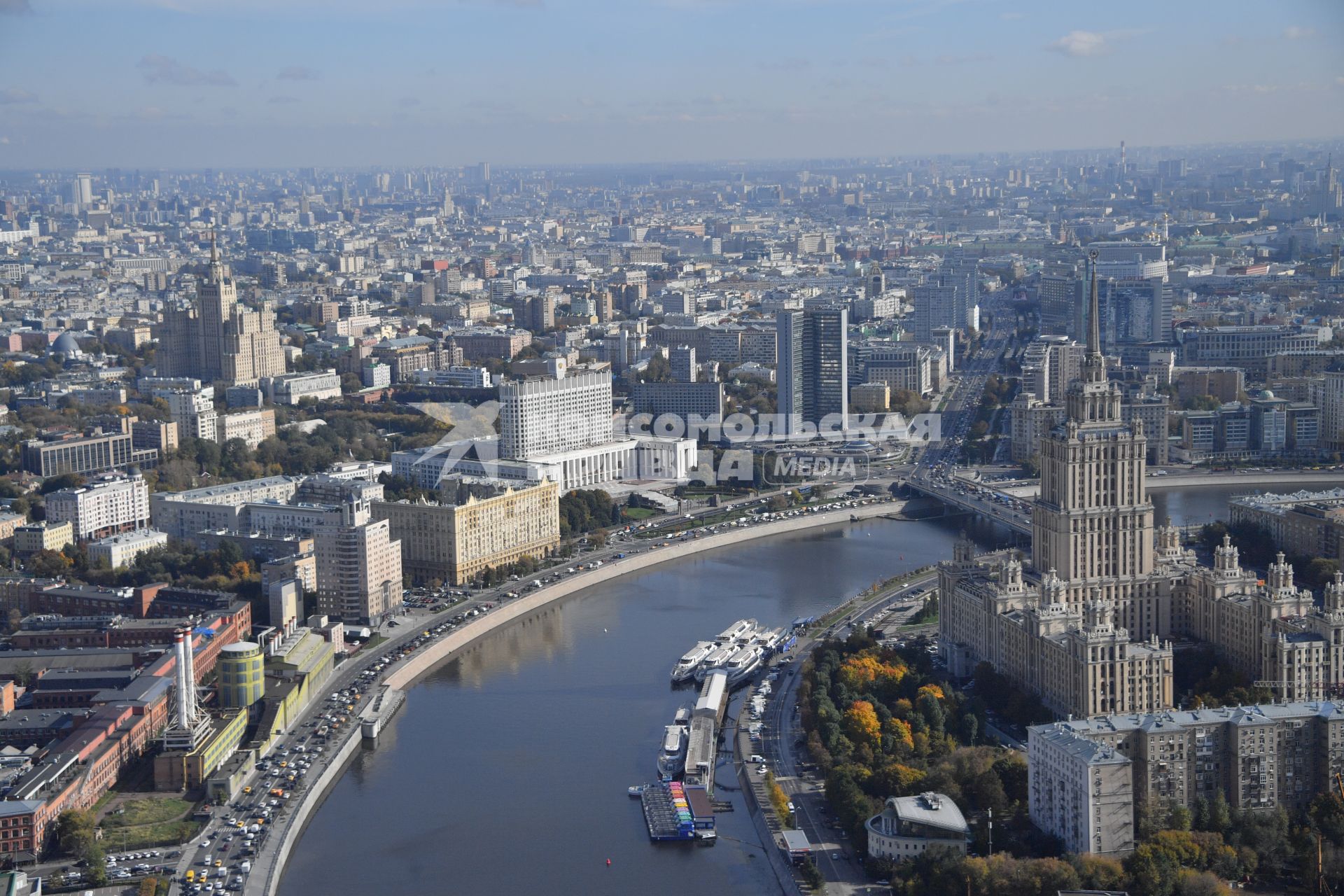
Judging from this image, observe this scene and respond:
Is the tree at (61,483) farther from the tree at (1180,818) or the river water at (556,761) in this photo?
the tree at (1180,818)

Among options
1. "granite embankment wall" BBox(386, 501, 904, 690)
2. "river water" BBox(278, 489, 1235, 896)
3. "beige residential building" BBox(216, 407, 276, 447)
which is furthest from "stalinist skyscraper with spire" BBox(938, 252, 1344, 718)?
"beige residential building" BBox(216, 407, 276, 447)

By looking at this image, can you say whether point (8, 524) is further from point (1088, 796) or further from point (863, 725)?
point (1088, 796)

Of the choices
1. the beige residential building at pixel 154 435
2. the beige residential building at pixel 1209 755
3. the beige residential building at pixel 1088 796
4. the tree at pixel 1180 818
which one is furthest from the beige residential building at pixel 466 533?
the tree at pixel 1180 818

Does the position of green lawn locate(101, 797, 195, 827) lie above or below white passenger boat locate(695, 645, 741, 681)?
below

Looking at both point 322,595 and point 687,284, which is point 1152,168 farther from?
point 322,595

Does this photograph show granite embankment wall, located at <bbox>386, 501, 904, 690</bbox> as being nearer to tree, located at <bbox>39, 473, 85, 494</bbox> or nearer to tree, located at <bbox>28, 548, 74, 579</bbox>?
tree, located at <bbox>28, 548, 74, 579</bbox>

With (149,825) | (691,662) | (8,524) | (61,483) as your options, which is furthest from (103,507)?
(149,825)
